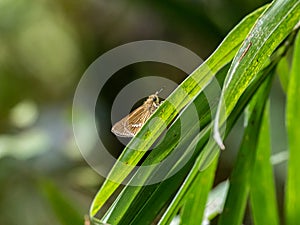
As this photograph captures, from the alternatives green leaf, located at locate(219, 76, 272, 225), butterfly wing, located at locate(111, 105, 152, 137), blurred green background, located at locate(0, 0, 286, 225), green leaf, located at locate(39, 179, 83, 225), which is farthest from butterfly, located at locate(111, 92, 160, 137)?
blurred green background, located at locate(0, 0, 286, 225)

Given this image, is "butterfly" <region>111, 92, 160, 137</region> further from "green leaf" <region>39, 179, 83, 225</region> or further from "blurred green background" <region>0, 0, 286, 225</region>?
"blurred green background" <region>0, 0, 286, 225</region>

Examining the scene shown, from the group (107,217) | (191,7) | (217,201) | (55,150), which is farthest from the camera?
(55,150)

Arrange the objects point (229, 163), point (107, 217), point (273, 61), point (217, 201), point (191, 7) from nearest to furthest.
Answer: point (107, 217) → point (273, 61) → point (217, 201) → point (191, 7) → point (229, 163)

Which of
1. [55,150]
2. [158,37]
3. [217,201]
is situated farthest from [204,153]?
[158,37]

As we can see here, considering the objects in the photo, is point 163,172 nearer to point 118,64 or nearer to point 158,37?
point 118,64

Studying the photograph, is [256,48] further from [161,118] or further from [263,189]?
[263,189]

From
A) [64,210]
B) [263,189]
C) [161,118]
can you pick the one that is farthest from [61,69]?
[161,118]
